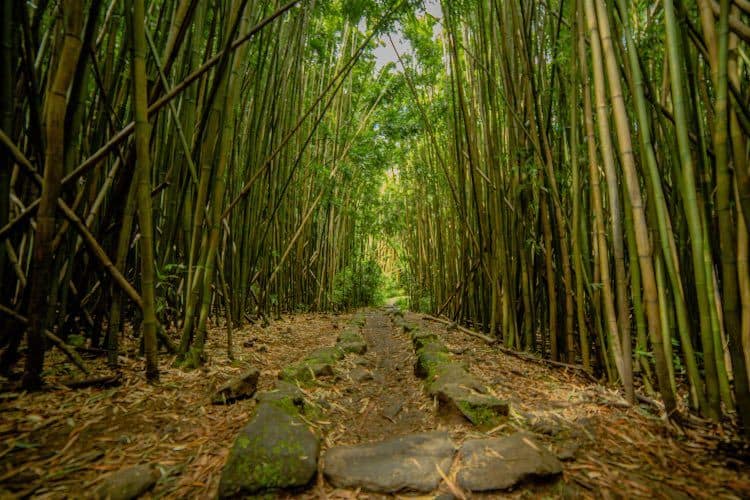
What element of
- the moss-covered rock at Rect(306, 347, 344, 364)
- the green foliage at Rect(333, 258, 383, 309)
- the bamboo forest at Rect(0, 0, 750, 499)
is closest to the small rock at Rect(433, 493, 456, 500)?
the bamboo forest at Rect(0, 0, 750, 499)

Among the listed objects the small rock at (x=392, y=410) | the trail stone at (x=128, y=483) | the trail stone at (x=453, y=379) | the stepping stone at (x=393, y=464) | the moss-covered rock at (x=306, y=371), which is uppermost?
the trail stone at (x=128, y=483)

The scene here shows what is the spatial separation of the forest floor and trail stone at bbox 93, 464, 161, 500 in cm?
2

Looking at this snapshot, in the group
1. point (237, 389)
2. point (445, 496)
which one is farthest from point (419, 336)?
point (445, 496)

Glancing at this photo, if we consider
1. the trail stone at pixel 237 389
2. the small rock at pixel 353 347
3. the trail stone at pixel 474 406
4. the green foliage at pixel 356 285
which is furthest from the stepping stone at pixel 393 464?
the green foliage at pixel 356 285

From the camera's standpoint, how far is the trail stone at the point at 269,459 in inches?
26.6

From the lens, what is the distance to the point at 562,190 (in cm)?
179

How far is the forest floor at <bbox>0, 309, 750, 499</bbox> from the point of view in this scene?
27.3 inches

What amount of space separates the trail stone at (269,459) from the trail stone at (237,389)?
31 cm

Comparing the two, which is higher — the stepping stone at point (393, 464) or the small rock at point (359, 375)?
the stepping stone at point (393, 464)

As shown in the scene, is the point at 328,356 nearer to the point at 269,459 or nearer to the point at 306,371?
the point at 306,371

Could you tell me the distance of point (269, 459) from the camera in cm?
73

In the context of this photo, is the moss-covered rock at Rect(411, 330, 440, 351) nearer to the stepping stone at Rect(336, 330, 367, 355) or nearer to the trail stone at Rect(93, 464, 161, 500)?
the stepping stone at Rect(336, 330, 367, 355)

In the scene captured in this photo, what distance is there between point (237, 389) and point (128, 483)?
50cm

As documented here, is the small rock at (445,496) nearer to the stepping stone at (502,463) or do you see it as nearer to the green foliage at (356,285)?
the stepping stone at (502,463)
